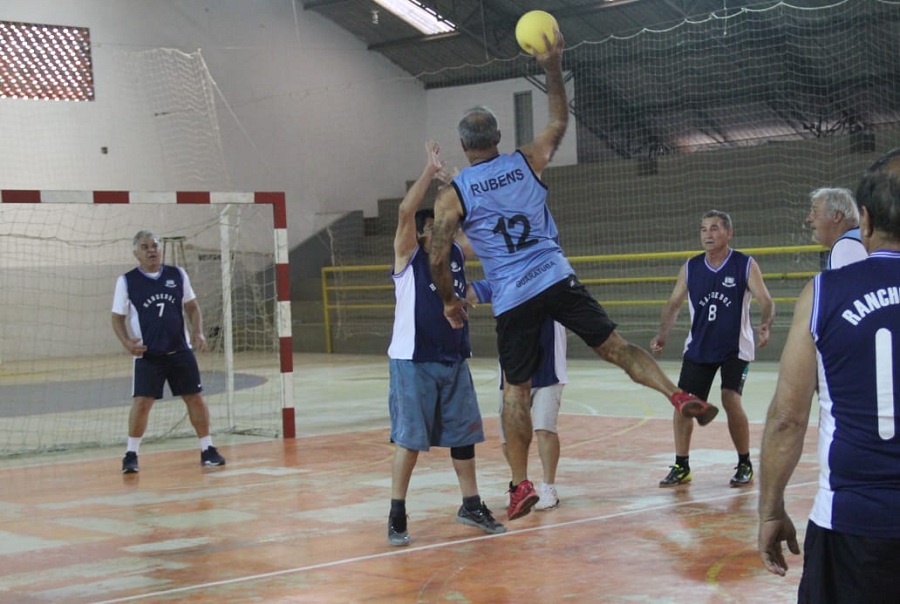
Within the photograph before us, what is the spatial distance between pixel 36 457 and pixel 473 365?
10.8 m

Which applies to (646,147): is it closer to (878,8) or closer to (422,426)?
(878,8)

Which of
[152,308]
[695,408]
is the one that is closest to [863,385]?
[695,408]

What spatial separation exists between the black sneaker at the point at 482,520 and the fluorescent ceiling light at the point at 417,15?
73.1 feet

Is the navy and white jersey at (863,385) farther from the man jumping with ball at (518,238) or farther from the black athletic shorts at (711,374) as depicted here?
the black athletic shorts at (711,374)

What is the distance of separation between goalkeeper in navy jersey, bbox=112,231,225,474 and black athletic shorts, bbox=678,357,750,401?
4.09m

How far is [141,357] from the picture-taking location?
1003 cm

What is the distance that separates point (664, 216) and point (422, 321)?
57.4 ft

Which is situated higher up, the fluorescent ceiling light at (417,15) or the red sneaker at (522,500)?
the fluorescent ceiling light at (417,15)

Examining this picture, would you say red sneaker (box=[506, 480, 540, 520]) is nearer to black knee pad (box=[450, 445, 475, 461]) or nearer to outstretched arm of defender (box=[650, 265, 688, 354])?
black knee pad (box=[450, 445, 475, 461])

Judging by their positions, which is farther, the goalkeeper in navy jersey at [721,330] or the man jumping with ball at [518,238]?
the goalkeeper in navy jersey at [721,330]

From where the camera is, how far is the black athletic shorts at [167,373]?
10.0 meters

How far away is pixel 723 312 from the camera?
816cm

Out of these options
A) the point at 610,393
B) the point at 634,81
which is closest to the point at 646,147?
the point at 634,81

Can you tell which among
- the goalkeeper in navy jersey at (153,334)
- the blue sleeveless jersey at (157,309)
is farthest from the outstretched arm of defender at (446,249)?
the blue sleeveless jersey at (157,309)
